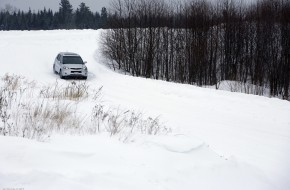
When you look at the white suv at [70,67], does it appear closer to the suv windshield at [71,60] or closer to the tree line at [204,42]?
the suv windshield at [71,60]

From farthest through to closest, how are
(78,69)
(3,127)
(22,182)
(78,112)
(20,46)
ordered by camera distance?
(20,46) → (78,69) → (78,112) → (3,127) → (22,182)

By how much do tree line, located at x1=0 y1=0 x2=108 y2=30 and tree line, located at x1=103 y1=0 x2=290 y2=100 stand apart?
7645 cm

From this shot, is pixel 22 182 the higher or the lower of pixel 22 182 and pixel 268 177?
the higher

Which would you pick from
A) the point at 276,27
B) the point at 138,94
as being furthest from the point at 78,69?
the point at 276,27

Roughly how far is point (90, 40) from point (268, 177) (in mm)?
46721

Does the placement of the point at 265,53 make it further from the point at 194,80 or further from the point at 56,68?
the point at 56,68

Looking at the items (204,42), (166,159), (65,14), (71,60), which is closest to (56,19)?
(65,14)

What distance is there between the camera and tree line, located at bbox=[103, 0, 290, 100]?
37.8 m

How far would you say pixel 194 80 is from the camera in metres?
39.4

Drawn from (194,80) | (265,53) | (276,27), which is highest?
(276,27)

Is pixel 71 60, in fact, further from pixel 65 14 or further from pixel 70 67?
pixel 65 14

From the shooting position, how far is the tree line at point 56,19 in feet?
373

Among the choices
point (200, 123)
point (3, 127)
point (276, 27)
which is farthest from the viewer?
point (276, 27)

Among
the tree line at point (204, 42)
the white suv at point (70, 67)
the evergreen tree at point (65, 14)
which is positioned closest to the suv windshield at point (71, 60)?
the white suv at point (70, 67)
